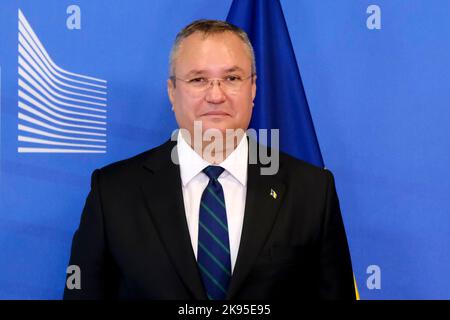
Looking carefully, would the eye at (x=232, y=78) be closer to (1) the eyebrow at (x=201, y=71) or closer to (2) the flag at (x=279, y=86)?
(1) the eyebrow at (x=201, y=71)

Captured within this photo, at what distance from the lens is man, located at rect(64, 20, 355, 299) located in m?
1.76

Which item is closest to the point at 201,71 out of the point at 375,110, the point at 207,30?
the point at 207,30

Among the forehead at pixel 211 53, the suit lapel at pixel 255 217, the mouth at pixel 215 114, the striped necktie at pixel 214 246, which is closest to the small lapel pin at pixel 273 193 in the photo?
the suit lapel at pixel 255 217

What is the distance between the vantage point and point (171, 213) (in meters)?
1.79

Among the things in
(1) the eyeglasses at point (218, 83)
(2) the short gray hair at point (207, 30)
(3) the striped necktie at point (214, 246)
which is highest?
(2) the short gray hair at point (207, 30)

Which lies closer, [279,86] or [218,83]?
[218,83]

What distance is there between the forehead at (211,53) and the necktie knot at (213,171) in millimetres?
296

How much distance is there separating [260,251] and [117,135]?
0.97 meters

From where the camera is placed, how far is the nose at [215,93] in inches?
70.7

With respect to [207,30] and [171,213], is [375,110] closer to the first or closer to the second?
[207,30]

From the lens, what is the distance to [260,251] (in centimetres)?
176

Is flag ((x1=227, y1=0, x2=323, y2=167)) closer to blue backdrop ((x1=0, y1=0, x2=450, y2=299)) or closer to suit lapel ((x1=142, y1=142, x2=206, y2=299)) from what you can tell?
blue backdrop ((x1=0, y1=0, x2=450, y2=299))

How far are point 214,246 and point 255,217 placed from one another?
15cm
